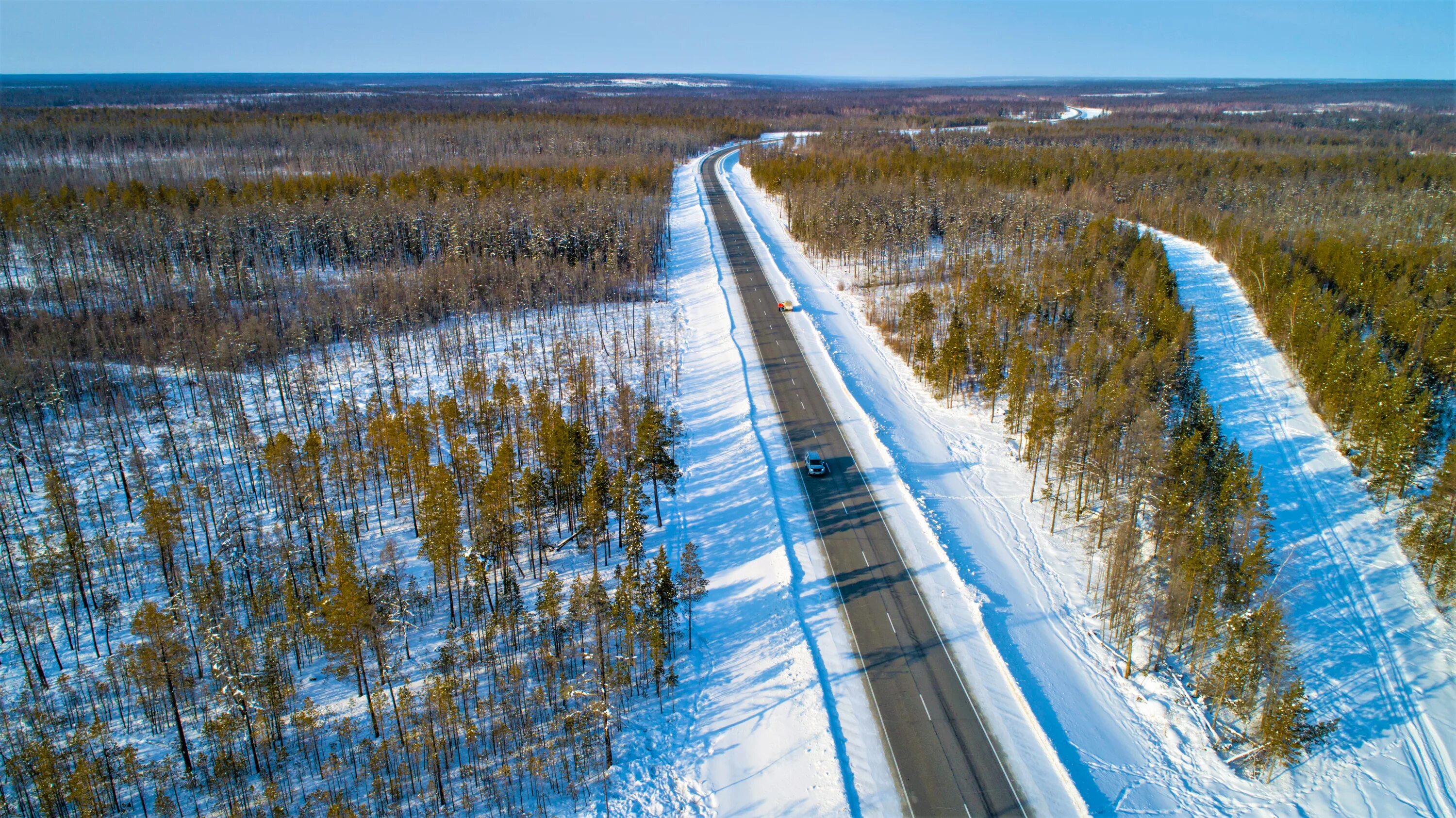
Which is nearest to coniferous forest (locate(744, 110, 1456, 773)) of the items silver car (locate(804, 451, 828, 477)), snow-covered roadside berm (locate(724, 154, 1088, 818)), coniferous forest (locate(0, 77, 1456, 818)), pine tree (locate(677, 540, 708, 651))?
coniferous forest (locate(0, 77, 1456, 818))

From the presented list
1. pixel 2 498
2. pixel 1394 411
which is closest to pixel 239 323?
pixel 2 498

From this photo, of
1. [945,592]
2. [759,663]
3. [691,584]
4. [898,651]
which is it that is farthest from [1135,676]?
[691,584]

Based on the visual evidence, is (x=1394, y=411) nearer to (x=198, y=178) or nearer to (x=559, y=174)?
(x=559, y=174)

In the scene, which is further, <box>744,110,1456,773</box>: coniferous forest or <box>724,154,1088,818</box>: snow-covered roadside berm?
<box>744,110,1456,773</box>: coniferous forest

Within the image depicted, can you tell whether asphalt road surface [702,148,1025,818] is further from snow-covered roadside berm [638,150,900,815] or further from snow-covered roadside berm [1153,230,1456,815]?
A: snow-covered roadside berm [1153,230,1456,815]

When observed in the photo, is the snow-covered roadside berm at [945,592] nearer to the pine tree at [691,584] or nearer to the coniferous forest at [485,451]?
the coniferous forest at [485,451]

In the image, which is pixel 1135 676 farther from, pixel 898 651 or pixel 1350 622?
pixel 1350 622
